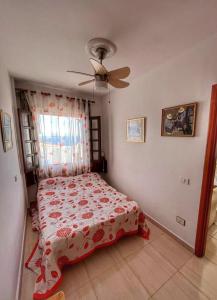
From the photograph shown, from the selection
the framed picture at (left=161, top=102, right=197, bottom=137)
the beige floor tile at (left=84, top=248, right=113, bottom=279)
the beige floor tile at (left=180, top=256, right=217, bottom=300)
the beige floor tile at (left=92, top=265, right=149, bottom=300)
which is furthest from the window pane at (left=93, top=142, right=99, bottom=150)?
the beige floor tile at (left=180, top=256, right=217, bottom=300)

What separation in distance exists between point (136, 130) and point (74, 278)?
2.25 meters

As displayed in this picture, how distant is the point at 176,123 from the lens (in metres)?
1.83

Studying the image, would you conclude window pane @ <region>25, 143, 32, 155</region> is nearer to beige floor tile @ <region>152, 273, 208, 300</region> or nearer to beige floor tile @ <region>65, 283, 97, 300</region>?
beige floor tile @ <region>65, 283, 97, 300</region>

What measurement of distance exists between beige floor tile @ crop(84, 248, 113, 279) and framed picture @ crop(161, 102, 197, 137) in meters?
1.86

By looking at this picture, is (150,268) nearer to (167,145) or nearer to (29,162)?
(167,145)

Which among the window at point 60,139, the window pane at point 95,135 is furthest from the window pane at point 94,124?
the window at point 60,139

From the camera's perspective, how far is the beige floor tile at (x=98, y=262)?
1.55m

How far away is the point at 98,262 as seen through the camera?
1.67 metres

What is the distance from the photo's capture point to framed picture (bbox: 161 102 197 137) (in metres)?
1.64

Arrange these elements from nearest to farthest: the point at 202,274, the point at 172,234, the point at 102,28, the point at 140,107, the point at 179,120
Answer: the point at 102,28 → the point at 202,274 → the point at 179,120 → the point at 172,234 → the point at 140,107

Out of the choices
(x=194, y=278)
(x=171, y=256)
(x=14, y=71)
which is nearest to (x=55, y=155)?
(x=14, y=71)

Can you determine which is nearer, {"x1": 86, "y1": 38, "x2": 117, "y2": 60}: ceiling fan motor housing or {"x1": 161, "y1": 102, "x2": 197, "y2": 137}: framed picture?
{"x1": 86, "y1": 38, "x2": 117, "y2": 60}: ceiling fan motor housing

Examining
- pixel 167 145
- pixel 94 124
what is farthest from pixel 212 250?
pixel 94 124

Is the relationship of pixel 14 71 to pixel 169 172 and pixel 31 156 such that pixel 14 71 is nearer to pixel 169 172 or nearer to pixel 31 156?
pixel 31 156
